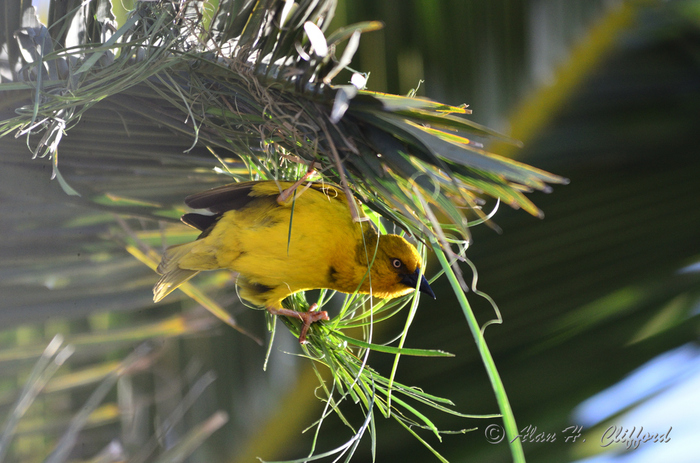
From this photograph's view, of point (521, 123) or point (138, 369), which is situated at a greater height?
point (521, 123)

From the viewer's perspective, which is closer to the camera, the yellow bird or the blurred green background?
the yellow bird

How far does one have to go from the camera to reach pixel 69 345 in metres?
0.61

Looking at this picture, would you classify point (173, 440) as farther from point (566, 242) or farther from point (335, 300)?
point (566, 242)

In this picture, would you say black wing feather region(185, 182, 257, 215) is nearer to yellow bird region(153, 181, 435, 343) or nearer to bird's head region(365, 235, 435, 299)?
yellow bird region(153, 181, 435, 343)

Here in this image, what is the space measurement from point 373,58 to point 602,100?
33 cm

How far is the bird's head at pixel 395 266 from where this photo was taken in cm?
44

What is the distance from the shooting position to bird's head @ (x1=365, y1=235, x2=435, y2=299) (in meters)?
0.44

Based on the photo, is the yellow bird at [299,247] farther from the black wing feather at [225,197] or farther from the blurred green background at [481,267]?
the blurred green background at [481,267]


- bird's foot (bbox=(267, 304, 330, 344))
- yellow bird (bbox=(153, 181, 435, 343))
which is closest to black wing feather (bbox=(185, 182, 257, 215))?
yellow bird (bbox=(153, 181, 435, 343))

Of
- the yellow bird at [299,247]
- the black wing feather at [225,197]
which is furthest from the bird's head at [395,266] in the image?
the black wing feather at [225,197]

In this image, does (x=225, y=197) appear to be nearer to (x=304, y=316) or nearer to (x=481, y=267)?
(x=304, y=316)

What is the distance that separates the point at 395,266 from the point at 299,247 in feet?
0.31

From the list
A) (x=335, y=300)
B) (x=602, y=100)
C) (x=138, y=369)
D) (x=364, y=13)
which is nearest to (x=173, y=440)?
(x=138, y=369)

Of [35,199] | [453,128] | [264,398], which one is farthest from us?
[264,398]
